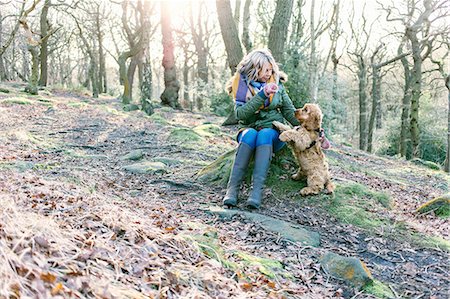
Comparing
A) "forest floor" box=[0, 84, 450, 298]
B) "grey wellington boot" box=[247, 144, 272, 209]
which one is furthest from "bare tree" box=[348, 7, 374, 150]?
"grey wellington boot" box=[247, 144, 272, 209]

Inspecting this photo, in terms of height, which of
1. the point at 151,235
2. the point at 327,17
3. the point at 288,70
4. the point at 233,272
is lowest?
the point at 233,272

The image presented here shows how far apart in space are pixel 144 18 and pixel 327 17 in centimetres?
855

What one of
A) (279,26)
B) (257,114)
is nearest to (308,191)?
(257,114)

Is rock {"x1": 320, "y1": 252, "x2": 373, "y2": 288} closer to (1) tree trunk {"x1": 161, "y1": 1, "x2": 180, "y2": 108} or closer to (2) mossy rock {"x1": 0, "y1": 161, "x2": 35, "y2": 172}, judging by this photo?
(2) mossy rock {"x1": 0, "y1": 161, "x2": 35, "y2": 172}

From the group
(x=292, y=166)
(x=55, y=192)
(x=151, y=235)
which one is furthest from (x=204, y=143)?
(x=151, y=235)

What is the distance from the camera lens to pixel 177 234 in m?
2.77

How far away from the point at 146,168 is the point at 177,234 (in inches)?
109

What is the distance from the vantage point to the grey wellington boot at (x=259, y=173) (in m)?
4.04

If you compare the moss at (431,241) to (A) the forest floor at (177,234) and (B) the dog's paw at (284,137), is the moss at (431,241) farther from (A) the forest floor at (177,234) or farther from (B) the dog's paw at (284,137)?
(B) the dog's paw at (284,137)

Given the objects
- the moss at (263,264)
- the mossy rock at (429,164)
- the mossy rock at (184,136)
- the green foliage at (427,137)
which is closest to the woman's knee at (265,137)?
the moss at (263,264)

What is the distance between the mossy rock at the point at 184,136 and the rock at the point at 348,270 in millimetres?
4754

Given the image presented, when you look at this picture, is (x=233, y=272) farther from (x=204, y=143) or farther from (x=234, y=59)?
(x=234, y=59)

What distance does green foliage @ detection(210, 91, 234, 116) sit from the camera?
14573 millimetres

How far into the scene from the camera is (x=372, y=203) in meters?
4.47
